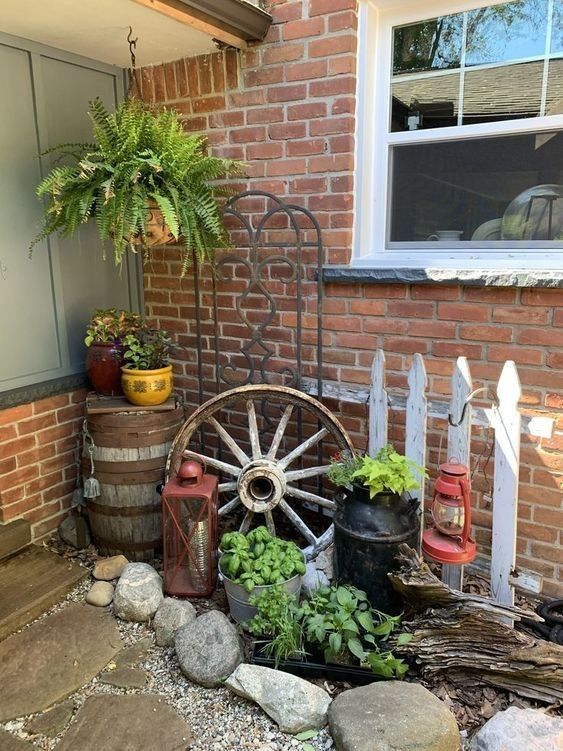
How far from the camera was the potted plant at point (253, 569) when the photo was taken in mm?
2086

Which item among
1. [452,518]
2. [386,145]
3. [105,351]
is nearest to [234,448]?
[105,351]

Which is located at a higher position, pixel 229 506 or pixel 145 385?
pixel 145 385

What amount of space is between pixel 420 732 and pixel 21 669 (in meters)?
1.36

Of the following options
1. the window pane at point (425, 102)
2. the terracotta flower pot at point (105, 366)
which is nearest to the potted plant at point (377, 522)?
the terracotta flower pot at point (105, 366)

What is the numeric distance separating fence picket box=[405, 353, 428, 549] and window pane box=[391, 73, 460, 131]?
0.99m

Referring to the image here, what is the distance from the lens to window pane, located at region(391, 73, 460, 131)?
2.33 meters

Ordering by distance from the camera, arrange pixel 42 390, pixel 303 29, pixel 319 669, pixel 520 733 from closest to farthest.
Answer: pixel 520 733, pixel 319 669, pixel 303 29, pixel 42 390

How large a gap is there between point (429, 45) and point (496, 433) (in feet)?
5.17

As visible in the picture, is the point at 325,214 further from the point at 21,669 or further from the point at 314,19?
the point at 21,669

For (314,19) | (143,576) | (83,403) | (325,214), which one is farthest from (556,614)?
(314,19)

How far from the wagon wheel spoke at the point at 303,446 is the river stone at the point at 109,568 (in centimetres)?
83

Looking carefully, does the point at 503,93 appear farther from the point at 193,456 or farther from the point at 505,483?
the point at 193,456

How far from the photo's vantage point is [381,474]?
1.94 metres

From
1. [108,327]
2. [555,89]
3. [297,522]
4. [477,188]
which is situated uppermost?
[555,89]
